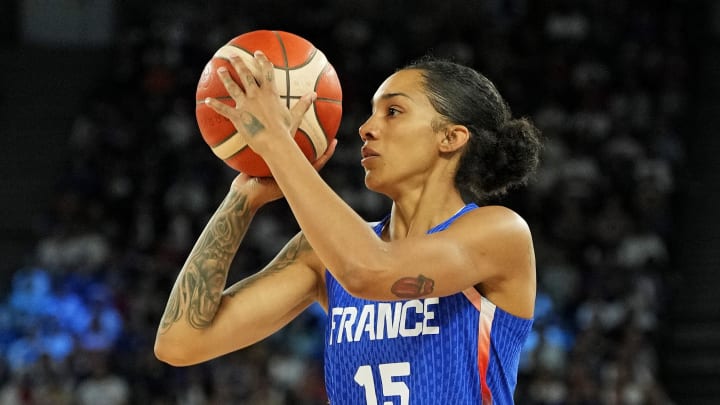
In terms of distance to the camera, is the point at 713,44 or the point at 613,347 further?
the point at 713,44

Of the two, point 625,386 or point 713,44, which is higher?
point 713,44

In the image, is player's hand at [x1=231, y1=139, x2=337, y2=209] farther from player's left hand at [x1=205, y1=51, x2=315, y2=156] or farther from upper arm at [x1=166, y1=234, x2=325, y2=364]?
player's left hand at [x1=205, y1=51, x2=315, y2=156]

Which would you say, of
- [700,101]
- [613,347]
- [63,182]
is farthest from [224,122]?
[700,101]

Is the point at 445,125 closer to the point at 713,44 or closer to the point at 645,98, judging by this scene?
the point at 645,98

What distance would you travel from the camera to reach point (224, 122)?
10.3 ft

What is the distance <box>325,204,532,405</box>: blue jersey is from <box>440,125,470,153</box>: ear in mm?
443

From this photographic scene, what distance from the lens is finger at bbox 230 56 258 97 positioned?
2.82 meters

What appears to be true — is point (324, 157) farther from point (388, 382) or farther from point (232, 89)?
point (388, 382)

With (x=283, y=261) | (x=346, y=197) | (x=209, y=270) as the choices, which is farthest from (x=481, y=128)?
(x=346, y=197)

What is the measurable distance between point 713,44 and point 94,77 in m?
8.54

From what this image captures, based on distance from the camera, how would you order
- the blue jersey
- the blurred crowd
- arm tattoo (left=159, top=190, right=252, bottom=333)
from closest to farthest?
the blue jersey
arm tattoo (left=159, top=190, right=252, bottom=333)
the blurred crowd

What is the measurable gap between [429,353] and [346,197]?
8.57 m

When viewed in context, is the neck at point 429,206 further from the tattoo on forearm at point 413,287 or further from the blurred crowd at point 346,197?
the blurred crowd at point 346,197

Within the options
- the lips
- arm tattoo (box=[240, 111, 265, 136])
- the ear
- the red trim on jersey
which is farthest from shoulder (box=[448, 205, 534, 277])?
arm tattoo (box=[240, 111, 265, 136])
